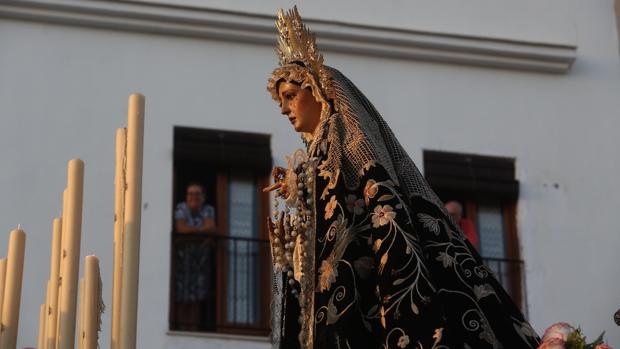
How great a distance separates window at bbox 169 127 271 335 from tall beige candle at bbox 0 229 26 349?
567 cm

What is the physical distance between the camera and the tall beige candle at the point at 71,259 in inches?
260

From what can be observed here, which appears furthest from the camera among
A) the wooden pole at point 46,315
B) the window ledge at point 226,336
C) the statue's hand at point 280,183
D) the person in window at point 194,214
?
the person in window at point 194,214

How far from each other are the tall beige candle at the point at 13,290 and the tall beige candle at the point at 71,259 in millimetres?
182

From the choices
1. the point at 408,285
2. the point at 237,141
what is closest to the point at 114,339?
the point at 408,285

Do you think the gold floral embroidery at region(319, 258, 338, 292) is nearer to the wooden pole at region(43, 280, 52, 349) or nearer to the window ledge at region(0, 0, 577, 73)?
the wooden pole at region(43, 280, 52, 349)

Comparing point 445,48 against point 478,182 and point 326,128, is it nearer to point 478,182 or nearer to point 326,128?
point 478,182

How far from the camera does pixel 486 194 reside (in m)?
13.6

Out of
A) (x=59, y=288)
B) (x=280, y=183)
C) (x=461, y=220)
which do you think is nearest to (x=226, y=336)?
(x=461, y=220)

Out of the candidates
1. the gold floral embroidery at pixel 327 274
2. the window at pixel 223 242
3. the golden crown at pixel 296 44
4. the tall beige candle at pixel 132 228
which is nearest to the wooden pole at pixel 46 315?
the tall beige candle at pixel 132 228

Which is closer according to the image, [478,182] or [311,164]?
[311,164]

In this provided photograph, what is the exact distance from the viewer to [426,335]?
6.55 m

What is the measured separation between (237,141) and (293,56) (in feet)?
18.5

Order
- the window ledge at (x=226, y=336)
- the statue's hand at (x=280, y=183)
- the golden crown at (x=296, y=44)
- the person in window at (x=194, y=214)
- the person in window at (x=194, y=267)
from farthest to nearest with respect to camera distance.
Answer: the person in window at (x=194, y=214)
the person in window at (x=194, y=267)
the window ledge at (x=226, y=336)
the golden crown at (x=296, y=44)
the statue's hand at (x=280, y=183)

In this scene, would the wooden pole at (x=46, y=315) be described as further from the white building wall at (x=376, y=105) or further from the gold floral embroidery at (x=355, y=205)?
the white building wall at (x=376, y=105)
